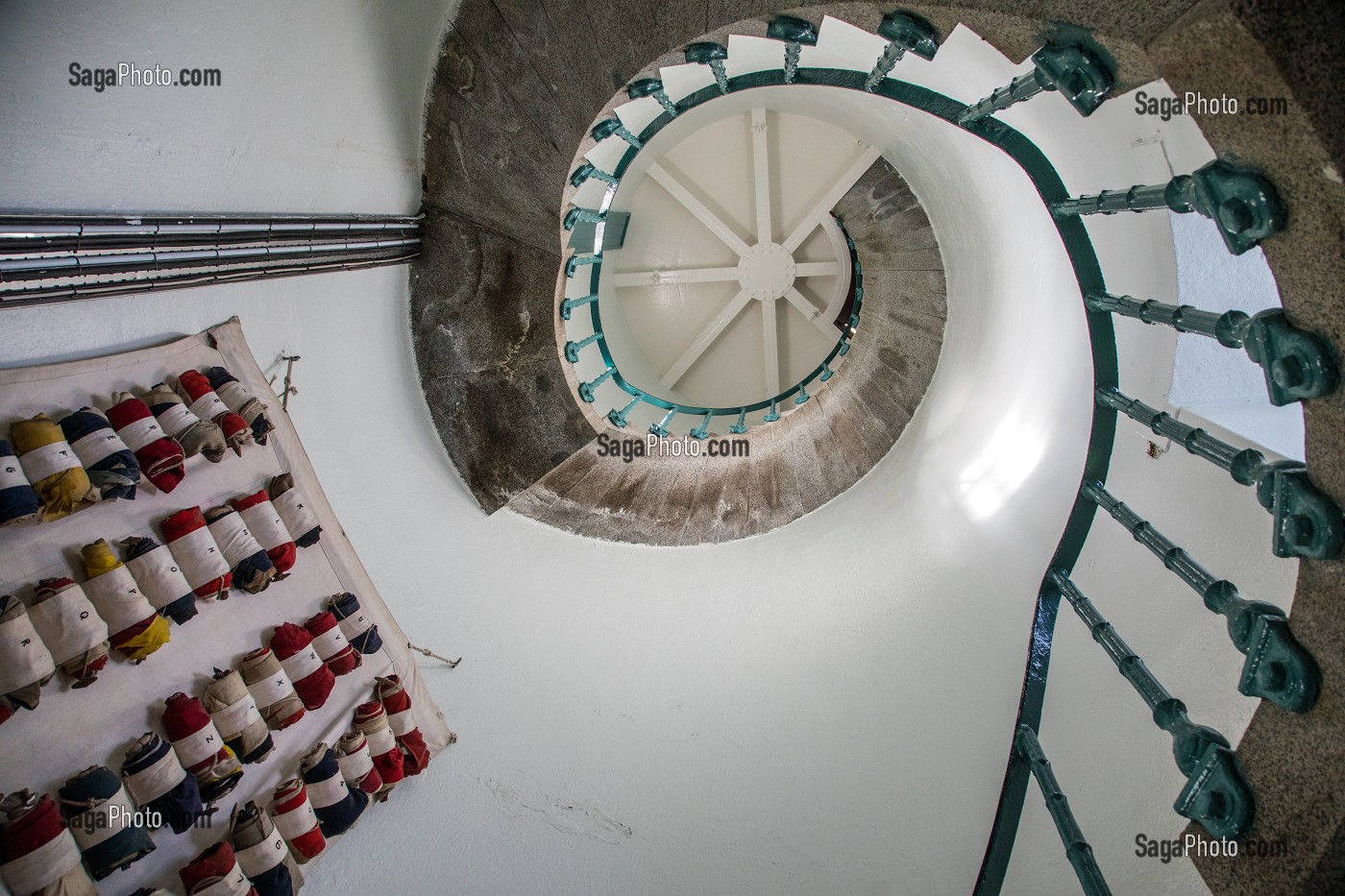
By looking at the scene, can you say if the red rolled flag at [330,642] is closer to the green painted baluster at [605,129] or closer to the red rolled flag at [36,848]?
the red rolled flag at [36,848]

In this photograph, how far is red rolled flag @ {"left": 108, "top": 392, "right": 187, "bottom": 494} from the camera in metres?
2.87

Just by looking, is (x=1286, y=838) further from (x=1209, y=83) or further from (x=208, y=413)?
(x=208, y=413)

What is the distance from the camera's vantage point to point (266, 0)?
305cm

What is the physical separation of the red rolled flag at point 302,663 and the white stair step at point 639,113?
367cm

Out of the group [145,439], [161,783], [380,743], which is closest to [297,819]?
[380,743]

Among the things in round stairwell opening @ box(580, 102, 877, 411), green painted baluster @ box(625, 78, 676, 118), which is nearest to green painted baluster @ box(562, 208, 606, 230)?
green painted baluster @ box(625, 78, 676, 118)

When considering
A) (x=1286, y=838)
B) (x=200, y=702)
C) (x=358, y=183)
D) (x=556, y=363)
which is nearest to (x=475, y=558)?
(x=556, y=363)

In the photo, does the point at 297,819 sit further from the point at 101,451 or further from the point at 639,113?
the point at 639,113

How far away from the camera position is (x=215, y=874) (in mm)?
2932

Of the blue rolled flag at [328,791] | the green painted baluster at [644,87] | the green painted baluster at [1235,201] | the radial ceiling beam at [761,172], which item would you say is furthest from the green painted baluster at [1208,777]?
the radial ceiling beam at [761,172]

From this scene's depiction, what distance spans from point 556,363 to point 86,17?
2741mm

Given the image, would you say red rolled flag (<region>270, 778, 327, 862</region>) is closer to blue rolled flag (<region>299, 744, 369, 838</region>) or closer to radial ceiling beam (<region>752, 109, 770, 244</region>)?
blue rolled flag (<region>299, 744, 369, 838</region>)

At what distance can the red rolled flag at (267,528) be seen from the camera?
11.1 ft
